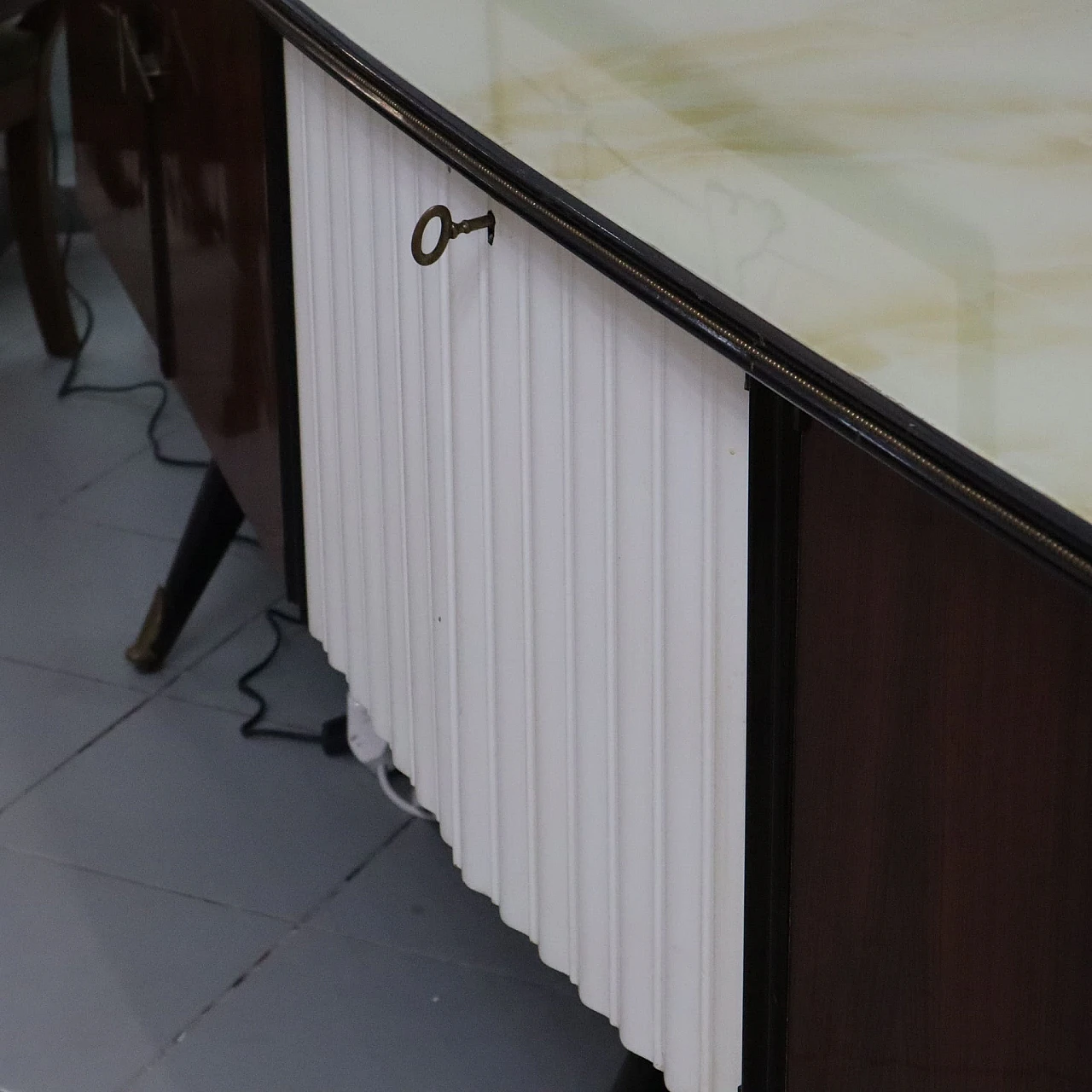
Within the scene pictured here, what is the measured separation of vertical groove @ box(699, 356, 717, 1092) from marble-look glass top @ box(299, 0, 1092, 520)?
0.09 metres

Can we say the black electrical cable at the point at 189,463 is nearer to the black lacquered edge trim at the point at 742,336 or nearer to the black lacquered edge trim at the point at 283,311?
the black lacquered edge trim at the point at 283,311

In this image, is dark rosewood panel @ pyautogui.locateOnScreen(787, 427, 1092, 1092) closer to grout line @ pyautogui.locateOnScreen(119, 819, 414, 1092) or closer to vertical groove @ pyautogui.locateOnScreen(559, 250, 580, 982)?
vertical groove @ pyautogui.locateOnScreen(559, 250, 580, 982)

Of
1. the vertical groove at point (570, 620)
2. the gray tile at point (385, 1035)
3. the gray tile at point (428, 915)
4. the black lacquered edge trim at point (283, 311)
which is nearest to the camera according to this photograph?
the vertical groove at point (570, 620)

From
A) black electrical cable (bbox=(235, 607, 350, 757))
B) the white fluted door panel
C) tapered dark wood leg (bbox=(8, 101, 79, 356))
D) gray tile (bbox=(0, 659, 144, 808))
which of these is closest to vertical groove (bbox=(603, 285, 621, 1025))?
the white fluted door panel

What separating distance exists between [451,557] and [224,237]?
1.63 feet

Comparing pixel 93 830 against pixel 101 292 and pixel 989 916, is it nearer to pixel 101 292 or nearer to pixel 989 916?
pixel 989 916

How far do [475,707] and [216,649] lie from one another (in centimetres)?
97

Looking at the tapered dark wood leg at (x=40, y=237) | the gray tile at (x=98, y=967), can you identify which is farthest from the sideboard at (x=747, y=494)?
the tapered dark wood leg at (x=40, y=237)

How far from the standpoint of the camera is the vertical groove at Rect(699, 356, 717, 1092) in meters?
0.74

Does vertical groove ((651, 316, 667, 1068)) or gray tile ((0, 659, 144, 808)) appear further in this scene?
gray tile ((0, 659, 144, 808))

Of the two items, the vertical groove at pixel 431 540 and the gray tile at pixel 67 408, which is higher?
the vertical groove at pixel 431 540

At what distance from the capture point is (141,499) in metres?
2.23

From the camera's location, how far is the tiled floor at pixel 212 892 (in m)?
1.32

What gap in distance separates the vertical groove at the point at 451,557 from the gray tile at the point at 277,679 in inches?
28.4
